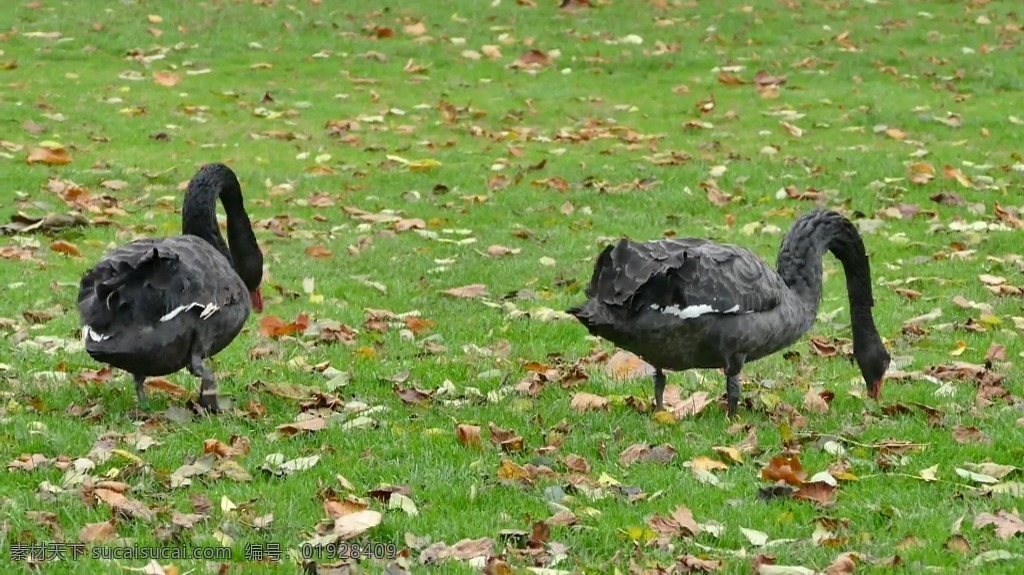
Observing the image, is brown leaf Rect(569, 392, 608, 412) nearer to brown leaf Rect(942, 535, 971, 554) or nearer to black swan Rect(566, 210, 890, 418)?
black swan Rect(566, 210, 890, 418)

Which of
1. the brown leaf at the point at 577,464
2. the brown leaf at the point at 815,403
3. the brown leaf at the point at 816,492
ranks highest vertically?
the brown leaf at the point at 816,492

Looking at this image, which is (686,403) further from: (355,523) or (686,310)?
(355,523)

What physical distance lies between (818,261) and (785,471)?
1.69m

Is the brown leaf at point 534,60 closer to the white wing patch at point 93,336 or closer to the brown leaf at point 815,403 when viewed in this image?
the brown leaf at point 815,403

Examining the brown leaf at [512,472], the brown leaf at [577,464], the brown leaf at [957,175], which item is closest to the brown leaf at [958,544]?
the brown leaf at [577,464]

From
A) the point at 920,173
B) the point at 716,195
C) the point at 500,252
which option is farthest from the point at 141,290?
the point at 920,173

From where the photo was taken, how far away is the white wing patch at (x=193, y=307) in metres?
5.66

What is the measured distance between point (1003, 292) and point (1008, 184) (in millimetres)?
3445

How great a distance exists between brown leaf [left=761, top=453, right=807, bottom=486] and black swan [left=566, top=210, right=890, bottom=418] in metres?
0.74

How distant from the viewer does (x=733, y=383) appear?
20.3 feet

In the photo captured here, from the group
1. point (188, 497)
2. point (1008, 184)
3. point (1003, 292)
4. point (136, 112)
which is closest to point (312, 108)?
point (136, 112)

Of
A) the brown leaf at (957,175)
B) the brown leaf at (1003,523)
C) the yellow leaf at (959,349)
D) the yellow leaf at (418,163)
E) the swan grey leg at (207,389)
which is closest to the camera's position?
the brown leaf at (1003,523)

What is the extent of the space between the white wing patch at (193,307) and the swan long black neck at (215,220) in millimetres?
1011

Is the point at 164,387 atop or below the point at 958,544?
below
